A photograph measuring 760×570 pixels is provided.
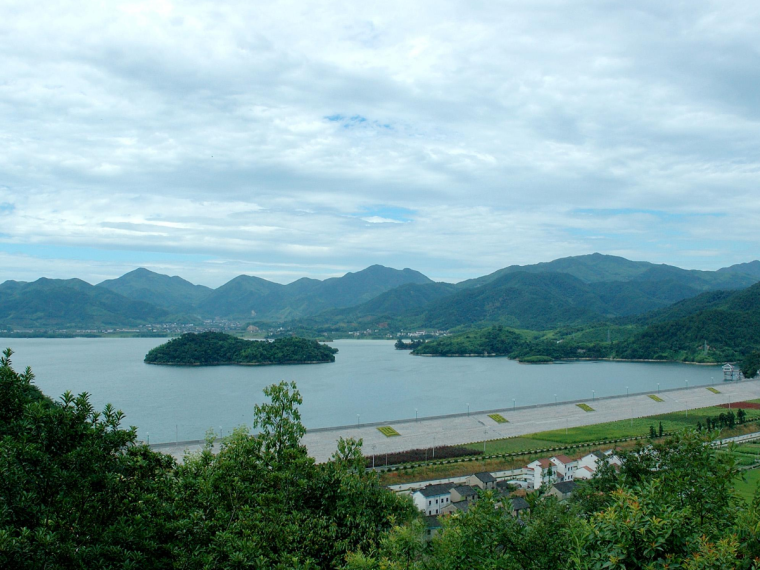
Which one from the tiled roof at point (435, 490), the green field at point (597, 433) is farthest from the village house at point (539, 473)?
the green field at point (597, 433)

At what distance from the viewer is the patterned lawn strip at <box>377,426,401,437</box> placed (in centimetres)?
2448

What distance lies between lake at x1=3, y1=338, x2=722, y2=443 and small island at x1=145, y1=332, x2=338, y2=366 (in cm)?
254

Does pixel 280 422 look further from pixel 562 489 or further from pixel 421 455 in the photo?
pixel 421 455

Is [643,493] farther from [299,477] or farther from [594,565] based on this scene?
[299,477]

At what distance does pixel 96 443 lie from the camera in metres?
3.78

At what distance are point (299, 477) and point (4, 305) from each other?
523 ft

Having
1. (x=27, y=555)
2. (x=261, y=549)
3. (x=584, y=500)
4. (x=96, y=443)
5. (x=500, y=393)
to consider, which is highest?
(x=96, y=443)

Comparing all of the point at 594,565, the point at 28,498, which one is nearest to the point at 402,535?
the point at 594,565

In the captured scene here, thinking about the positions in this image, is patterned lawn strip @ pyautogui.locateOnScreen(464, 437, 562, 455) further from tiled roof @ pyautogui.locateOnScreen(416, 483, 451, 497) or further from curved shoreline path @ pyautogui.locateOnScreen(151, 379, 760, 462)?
tiled roof @ pyautogui.locateOnScreen(416, 483, 451, 497)

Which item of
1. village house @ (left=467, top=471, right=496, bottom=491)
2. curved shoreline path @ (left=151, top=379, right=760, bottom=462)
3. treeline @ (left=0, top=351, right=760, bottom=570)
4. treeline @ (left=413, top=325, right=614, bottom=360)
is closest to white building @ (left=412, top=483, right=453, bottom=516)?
village house @ (left=467, top=471, right=496, bottom=491)

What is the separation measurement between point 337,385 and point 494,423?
637 inches

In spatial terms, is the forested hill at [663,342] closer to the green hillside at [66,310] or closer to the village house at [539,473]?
the village house at [539,473]

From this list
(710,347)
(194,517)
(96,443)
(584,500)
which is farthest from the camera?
(710,347)

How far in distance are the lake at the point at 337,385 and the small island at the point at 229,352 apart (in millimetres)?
2536
